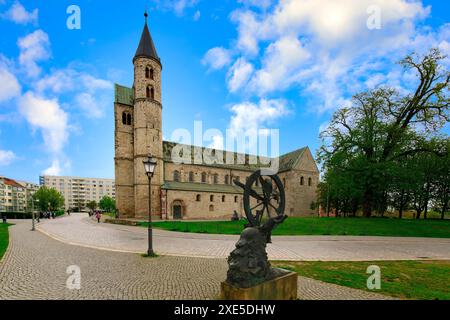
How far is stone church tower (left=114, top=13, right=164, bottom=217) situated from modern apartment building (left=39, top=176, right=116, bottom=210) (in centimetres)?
10257

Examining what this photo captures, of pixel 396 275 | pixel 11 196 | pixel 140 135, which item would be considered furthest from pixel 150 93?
pixel 11 196

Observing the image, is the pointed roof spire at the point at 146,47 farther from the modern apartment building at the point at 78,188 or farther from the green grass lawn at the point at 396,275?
the modern apartment building at the point at 78,188

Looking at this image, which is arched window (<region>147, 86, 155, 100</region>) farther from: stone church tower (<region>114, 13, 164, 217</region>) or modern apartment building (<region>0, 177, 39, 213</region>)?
modern apartment building (<region>0, 177, 39, 213</region>)

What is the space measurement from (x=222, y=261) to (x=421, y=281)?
644 centimetres

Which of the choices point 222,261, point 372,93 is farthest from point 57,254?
point 372,93

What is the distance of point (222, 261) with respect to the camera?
27.3ft

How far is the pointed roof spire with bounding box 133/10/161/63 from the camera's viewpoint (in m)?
32.8

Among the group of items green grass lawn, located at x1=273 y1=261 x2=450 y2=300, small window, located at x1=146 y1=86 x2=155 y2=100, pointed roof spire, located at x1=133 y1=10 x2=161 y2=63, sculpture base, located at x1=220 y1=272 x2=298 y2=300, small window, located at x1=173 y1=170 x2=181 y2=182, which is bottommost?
green grass lawn, located at x1=273 y1=261 x2=450 y2=300

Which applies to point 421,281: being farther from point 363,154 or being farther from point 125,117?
point 125,117

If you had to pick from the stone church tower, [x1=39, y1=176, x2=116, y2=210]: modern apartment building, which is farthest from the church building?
[x1=39, y1=176, x2=116, y2=210]: modern apartment building

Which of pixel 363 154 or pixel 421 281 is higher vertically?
pixel 363 154

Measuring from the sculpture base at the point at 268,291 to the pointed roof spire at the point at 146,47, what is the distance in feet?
119

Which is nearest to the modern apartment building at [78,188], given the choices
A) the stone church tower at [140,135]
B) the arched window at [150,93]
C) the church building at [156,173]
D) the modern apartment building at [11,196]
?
the modern apartment building at [11,196]

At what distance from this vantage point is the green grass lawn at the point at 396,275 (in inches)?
212
